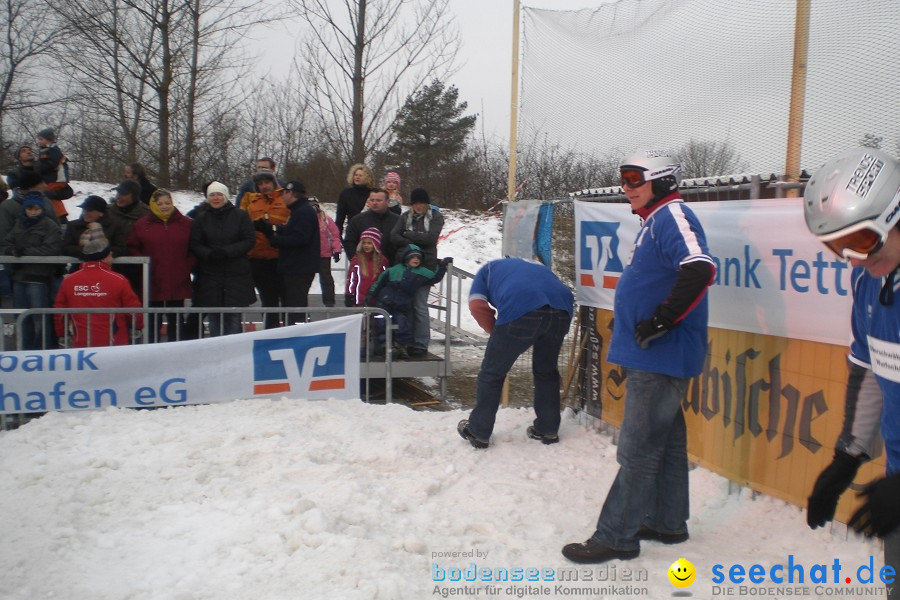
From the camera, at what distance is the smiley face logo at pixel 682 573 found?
3.60 meters

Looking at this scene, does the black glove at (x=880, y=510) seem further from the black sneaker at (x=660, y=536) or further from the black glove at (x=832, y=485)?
the black sneaker at (x=660, y=536)

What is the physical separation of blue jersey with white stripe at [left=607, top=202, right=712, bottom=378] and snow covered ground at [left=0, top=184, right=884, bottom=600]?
104 centimetres

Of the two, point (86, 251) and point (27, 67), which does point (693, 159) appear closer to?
point (86, 251)

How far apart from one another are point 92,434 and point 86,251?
7.22ft

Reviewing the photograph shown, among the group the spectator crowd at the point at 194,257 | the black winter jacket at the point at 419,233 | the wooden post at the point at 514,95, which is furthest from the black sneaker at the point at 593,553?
the black winter jacket at the point at 419,233

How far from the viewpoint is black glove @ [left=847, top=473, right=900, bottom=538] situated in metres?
2.28

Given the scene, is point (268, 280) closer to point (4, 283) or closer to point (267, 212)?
point (267, 212)

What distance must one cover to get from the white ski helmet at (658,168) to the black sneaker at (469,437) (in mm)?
2374

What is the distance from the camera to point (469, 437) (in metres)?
5.60

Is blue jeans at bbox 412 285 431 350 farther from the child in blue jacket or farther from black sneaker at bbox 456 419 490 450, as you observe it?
black sneaker at bbox 456 419 490 450

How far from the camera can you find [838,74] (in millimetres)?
4031

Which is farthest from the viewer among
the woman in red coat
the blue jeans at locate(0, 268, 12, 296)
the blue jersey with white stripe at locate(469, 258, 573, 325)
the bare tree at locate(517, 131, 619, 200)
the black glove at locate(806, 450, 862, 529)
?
the blue jeans at locate(0, 268, 12, 296)

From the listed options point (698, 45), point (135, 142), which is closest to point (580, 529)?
point (698, 45)

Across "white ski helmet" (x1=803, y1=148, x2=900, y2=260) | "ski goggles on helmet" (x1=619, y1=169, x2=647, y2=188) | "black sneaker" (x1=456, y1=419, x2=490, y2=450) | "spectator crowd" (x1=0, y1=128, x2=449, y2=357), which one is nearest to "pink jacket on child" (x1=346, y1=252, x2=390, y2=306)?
"spectator crowd" (x1=0, y1=128, x2=449, y2=357)
